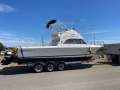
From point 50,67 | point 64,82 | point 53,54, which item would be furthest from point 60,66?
point 64,82

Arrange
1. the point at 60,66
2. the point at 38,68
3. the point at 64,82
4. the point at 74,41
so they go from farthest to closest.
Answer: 1. the point at 74,41
2. the point at 60,66
3. the point at 38,68
4. the point at 64,82

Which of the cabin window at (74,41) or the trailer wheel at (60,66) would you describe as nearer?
the trailer wheel at (60,66)

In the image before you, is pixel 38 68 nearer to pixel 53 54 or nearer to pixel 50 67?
pixel 50 67

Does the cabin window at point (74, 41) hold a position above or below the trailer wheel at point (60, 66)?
above

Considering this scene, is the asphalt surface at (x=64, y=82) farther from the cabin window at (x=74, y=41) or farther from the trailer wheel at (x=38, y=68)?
the cabin window at (x=74, y=41)

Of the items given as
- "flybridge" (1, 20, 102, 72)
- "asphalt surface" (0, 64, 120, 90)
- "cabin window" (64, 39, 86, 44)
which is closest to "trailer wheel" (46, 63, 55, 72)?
"flybridge" (1, 20, 102, 72)

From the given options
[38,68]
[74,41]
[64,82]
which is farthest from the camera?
[74,41]

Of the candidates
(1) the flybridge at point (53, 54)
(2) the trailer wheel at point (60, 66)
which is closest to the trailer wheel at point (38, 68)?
(1) the flybridge at point (53, 54)

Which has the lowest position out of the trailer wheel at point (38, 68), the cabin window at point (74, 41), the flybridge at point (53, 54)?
the trailer wheel at point (38, 68)

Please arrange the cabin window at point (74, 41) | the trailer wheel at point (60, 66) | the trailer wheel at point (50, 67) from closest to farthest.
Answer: the trailer wheel at point (50, 67)
the trailer wheel at point (60, 66)
the cabin window at point (74, 41)

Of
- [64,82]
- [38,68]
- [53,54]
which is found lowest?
[64,82]

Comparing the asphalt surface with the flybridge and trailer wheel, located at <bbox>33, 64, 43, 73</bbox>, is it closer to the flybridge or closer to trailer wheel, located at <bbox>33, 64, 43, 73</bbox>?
trailer wheel, located at <bbox>33, 64, 43, 73</bbox>

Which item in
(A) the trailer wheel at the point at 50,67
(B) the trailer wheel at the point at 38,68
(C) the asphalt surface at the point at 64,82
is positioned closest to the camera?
(C) the asphalt surface at the point at 64,82

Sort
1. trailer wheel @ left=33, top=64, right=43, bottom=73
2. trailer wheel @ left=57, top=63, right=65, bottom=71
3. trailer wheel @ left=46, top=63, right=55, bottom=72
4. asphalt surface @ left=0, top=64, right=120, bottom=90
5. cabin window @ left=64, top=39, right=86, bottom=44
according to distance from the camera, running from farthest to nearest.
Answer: cabin window @ left=64, top=39, right=86, bottom=44, trailer wheel @ left=57, top=63, right=65, bottom=71, trailer wheel @ left=46, top=63, right=55, bottom=72, trailer wheel @ left=33, top=64, right=43, bottom=73, asphalt surface @ left=0, top=64, right=120, bottom=90
